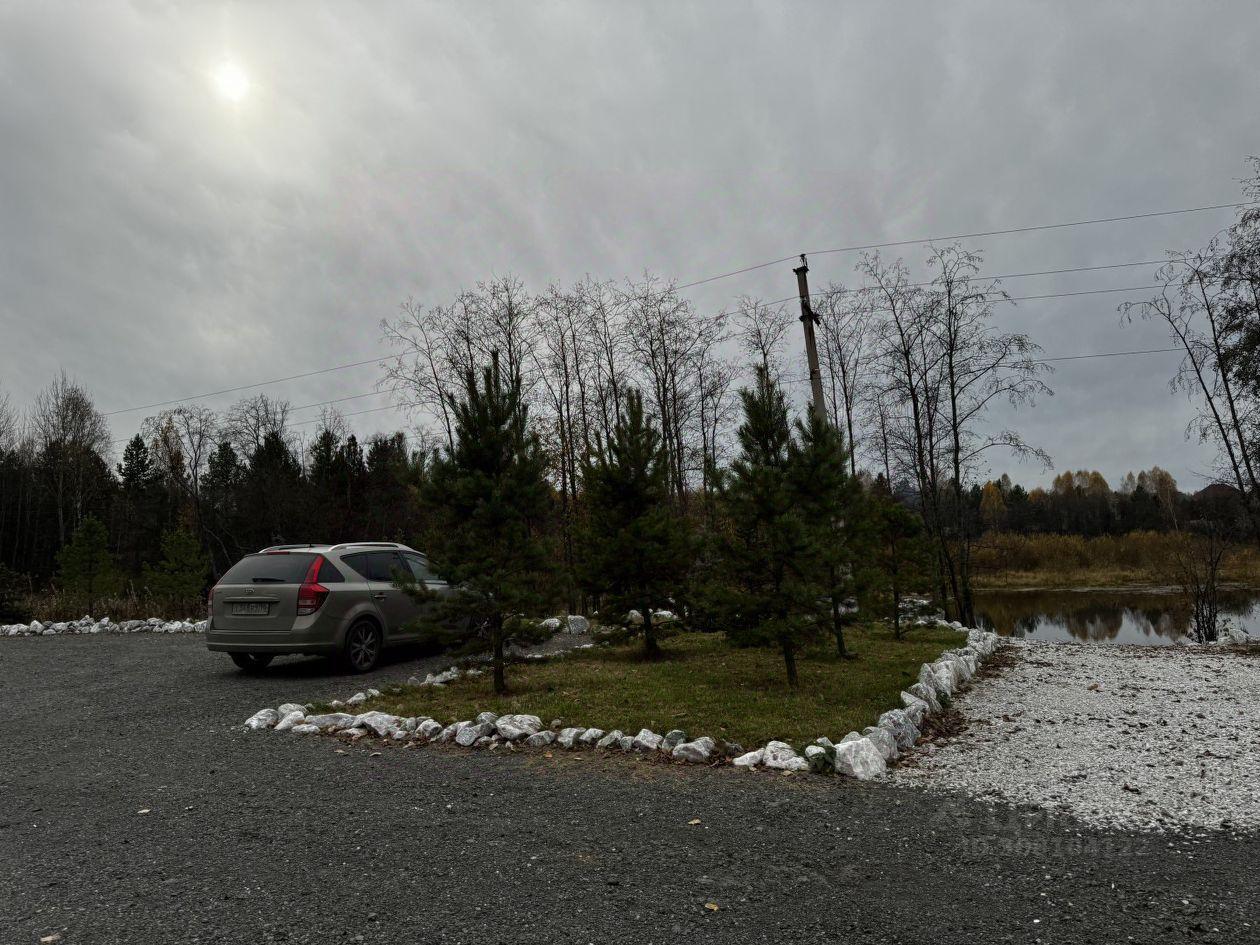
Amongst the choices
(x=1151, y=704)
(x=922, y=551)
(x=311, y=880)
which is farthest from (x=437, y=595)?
(x=922, y=551)

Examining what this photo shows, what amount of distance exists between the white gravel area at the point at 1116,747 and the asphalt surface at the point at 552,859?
0.37 meters

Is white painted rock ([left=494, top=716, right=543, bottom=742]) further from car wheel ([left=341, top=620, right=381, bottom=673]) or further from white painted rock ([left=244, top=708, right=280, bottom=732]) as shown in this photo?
car wheel ([left=341, top=620, right=381, bottom=673])

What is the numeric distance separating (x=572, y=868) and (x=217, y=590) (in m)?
7.30

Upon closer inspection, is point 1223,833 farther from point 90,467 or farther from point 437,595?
point 90,467

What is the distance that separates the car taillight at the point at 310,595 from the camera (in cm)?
833

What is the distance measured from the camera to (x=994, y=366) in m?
14.3

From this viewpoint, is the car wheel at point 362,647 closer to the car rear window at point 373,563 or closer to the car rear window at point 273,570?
the car rear window at point 373,563

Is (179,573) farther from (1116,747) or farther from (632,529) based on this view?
(1116,747)

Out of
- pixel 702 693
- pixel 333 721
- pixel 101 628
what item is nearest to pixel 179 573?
pixel 101 628

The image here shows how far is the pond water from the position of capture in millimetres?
18422

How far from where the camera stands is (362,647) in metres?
8.95

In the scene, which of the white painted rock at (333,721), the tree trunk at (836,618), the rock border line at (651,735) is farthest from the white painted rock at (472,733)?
the tree trunk at (836,618)

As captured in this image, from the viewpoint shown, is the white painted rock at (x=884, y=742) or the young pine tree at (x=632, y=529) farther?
the young pine tree at (x=632, y=529)

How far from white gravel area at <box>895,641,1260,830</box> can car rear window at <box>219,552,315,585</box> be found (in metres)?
7.05
